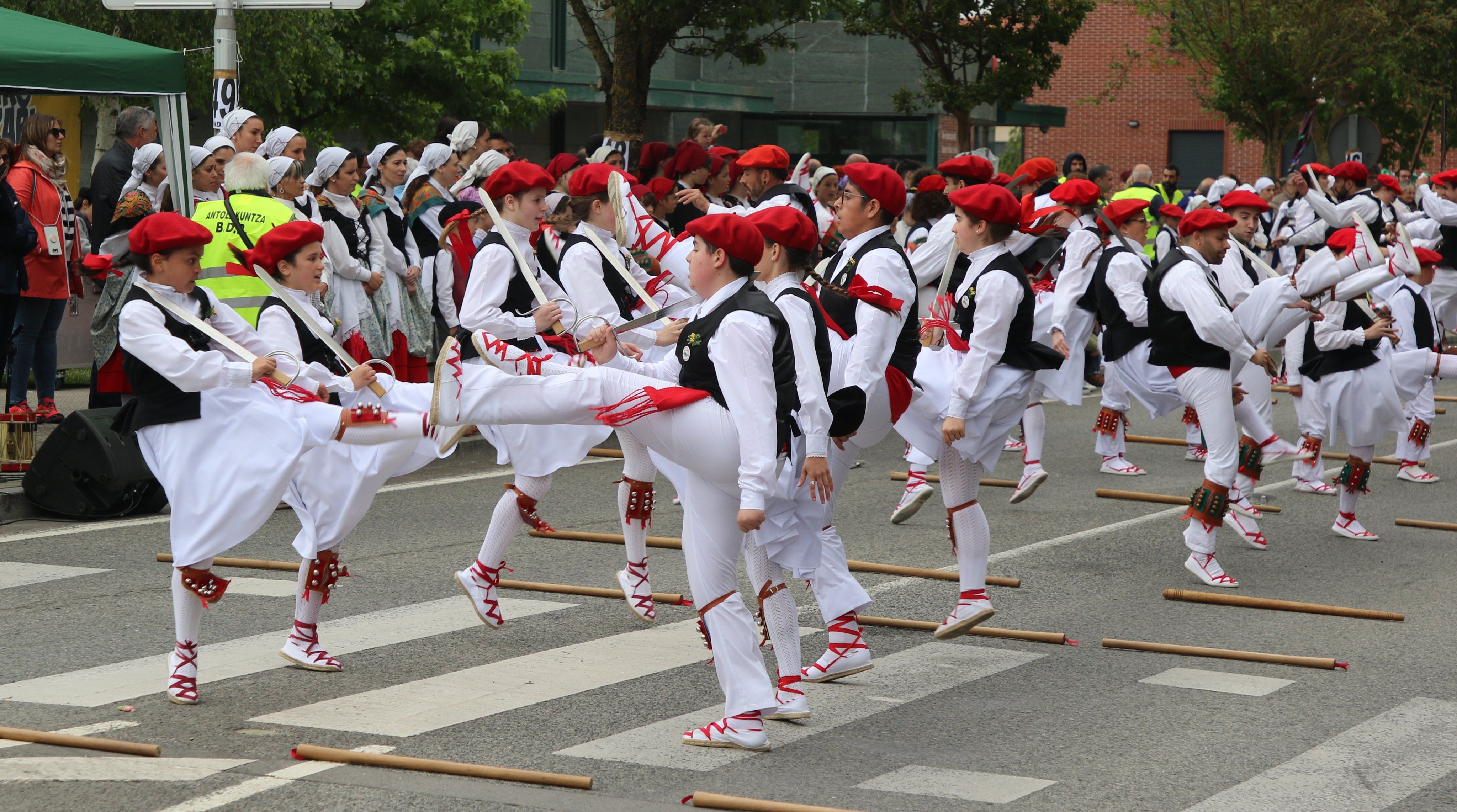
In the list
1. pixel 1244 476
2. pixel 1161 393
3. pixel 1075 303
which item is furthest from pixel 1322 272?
pixel 1075 303

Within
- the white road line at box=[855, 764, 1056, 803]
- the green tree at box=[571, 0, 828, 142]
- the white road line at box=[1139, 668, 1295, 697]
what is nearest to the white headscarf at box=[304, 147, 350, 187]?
the white road line at box=[1139, 668, 1295, 697]

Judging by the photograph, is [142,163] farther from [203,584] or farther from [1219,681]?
[1219,681]

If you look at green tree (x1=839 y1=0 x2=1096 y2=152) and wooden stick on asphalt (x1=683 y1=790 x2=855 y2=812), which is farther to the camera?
green tree (x1=839 y1=0 x2=1096 y2=152)

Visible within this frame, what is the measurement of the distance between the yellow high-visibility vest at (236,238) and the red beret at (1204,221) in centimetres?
514

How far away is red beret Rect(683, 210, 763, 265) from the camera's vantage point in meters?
5.38

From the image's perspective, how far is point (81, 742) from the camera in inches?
209

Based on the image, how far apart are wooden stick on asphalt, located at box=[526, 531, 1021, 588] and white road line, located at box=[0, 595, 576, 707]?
A: 1233 millimetres

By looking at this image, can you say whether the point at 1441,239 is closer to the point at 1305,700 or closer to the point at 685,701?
the point at 1305,700

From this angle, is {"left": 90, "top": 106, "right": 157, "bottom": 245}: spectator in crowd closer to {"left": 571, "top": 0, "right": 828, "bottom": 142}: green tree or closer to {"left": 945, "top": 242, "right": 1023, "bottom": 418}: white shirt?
{"left": 945, "top": 242, "right": 1023, "bottom": 418}: white shirt

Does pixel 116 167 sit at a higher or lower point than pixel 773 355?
higher

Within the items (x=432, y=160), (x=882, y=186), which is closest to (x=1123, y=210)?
(x=882, y=186)

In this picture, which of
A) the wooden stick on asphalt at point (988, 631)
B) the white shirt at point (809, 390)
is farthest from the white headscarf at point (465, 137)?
the white shirt at point (809, 390)

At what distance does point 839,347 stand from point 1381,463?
28.2ft

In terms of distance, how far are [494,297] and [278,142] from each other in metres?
4.44
